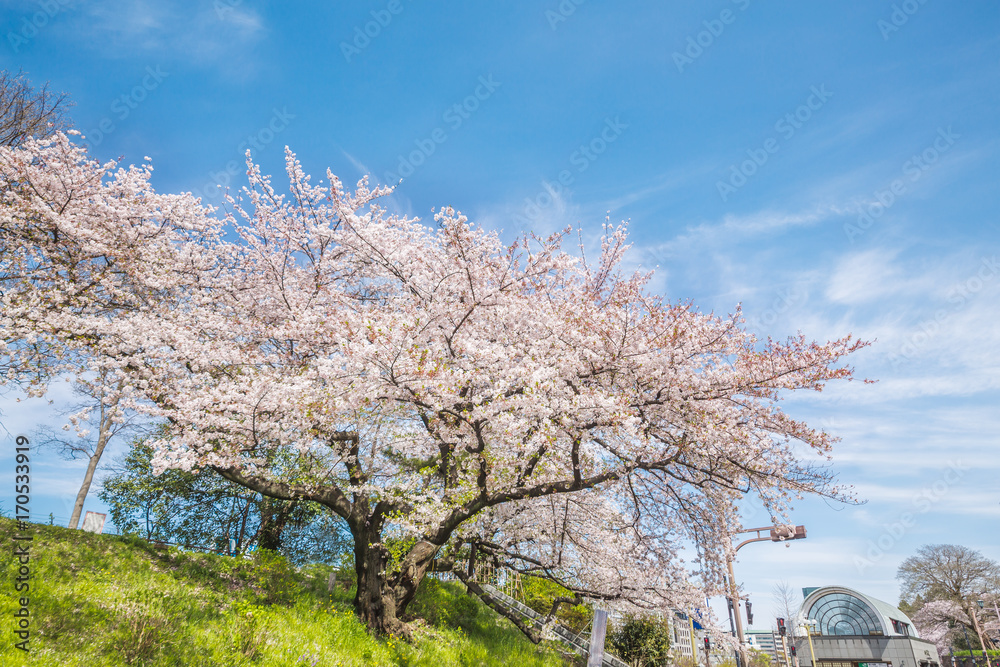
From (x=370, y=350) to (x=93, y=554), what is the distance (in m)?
6.57

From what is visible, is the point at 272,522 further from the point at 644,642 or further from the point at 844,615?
the point at 844,615

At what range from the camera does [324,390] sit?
861 cm

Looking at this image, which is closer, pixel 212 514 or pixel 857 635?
pixel 212 514

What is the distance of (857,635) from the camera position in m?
37.4

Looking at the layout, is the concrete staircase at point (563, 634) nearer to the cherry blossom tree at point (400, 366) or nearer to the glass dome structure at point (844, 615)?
the cherry blossom tree at point (400, 366)

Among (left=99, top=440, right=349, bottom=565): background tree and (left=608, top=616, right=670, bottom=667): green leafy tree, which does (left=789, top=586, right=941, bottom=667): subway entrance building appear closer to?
(left=608, top=616, right=670, bottom=667): green leafy tree

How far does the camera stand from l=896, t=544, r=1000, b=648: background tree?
123 feet

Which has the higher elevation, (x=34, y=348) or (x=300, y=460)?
(x=34, y=348)

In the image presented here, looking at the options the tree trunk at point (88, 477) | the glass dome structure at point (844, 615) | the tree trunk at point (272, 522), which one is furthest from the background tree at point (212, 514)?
the glass dome structure at point (844, 615)

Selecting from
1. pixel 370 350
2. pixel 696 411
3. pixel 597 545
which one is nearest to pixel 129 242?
pixel 370 350

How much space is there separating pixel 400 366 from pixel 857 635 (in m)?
46.6

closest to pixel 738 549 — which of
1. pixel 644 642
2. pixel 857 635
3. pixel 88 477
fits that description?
pixel 644 642

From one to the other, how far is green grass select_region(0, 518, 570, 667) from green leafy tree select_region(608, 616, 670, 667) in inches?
282

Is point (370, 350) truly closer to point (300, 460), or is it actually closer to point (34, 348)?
point (300, 460)
